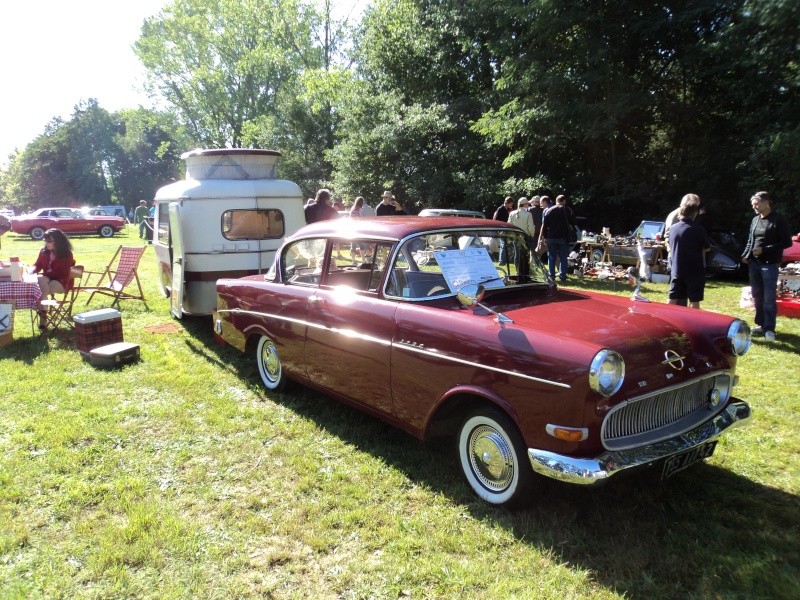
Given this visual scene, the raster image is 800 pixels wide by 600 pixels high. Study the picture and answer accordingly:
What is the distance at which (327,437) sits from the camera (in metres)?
4.37

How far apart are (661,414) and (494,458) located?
994 millimetres

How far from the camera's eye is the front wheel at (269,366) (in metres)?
5.21

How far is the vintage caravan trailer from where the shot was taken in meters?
7.41

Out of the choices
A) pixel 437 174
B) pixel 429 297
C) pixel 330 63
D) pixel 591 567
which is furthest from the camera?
pixel 330 63

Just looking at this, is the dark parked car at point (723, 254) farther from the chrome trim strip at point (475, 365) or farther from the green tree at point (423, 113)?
the chrome trim strip at point (475, 365)

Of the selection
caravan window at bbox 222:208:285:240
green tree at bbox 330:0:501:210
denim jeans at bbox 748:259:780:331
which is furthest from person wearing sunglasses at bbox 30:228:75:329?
green tree at bbox 330:0:501:210

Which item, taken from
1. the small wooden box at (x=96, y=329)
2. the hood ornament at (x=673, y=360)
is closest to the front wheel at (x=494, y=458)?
the hood ornament at (x=673, y=360)

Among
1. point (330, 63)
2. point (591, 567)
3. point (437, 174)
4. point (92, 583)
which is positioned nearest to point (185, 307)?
point (92, 583)

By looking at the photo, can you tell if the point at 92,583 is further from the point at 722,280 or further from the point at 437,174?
the point at 437,174

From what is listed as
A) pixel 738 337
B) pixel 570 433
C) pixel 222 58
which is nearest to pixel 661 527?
pixel 570 433

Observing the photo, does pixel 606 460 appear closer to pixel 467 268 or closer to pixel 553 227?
pixel 467 268

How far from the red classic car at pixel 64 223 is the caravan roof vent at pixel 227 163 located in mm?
23479

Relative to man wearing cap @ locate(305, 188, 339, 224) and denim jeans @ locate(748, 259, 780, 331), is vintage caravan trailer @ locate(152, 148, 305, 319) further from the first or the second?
denim jeans @ locate(748, 259, 780, 331)

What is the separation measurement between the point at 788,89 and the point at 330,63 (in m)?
28.2
